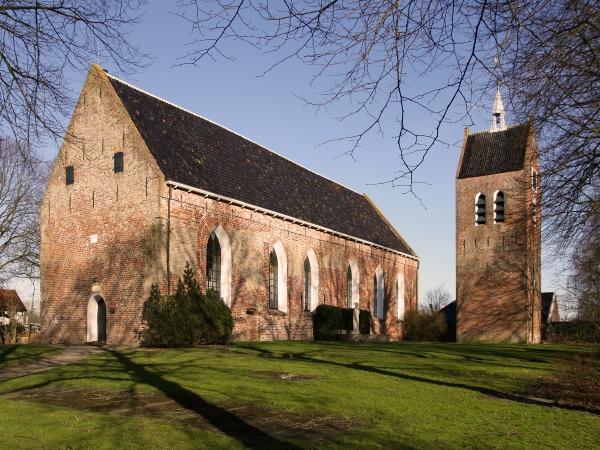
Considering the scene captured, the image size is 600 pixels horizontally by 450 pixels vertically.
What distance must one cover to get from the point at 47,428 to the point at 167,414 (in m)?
1.78

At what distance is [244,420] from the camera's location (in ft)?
30.1

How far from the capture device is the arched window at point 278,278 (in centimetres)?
3030

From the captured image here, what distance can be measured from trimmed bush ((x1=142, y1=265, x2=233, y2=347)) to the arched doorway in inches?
136

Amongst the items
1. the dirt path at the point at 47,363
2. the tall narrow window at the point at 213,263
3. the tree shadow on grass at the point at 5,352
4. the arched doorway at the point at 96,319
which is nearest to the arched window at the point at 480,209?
the tall narrow window at the point at 213,263

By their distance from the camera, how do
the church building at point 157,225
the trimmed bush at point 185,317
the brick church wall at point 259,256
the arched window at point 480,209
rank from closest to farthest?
the trimmed bush at point 185,317 → the church building at point 157,225 → the brick church wall at point 259,256 → the arched window at point 480,209

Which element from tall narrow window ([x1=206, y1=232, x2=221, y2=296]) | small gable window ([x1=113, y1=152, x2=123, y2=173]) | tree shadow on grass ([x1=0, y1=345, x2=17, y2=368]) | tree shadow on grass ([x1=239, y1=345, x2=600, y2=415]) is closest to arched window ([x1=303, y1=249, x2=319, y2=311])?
tall narrow window ([x1=206, y1=232, x2=221, y2=296])

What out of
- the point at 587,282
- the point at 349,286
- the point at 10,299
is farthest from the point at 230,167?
the point at 10,299

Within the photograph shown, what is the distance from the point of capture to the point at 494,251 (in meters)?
39.8

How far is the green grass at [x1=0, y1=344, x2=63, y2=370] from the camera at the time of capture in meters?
17.3

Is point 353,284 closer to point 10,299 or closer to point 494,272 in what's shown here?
point 494,272

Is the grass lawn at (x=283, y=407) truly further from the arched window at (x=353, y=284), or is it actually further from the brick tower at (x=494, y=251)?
the brick tower at (x=494, y=251)

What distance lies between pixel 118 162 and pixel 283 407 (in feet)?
57.3

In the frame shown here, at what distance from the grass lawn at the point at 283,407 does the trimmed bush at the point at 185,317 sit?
5161 mm

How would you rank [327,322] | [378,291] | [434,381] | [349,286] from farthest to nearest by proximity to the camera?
1. [378,291]
2. [349,286]
3. [327,322]
4. [434,381]
